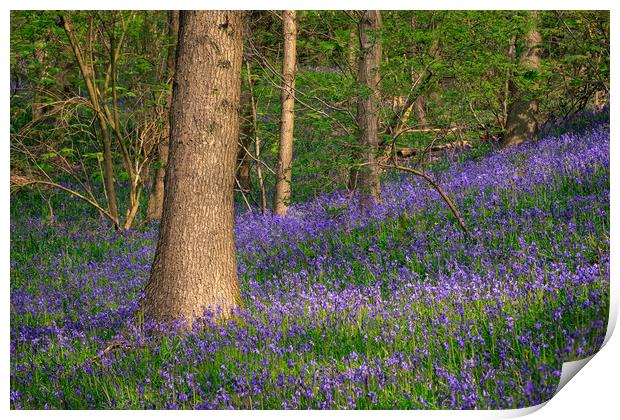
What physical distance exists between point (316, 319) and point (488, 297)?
108 cm

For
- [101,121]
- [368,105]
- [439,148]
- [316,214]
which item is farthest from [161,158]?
[439,148]

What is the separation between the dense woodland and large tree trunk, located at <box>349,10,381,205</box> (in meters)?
0.03

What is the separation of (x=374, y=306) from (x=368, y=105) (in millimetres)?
2617

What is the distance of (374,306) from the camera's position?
4691 millimetres

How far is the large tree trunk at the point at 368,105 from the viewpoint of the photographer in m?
6.38

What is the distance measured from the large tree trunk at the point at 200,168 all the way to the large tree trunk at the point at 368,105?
1563 millimetres

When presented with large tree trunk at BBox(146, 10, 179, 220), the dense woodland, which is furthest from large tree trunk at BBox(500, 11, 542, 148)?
large tree trunk at BBox(146, 10, 179, 220)

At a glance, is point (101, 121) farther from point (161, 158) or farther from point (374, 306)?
point (374, 306)

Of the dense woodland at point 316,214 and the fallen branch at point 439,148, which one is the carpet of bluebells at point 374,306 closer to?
the dense woodland at point 316,214

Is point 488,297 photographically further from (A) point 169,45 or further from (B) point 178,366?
(A) point 169,45

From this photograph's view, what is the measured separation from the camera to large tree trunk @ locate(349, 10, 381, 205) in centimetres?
638

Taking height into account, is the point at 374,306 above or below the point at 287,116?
below

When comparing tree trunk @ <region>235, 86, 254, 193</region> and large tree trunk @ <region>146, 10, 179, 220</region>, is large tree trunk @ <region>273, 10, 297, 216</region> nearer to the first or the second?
tree trunk @ <region>235, 86, 254, 193</region>
